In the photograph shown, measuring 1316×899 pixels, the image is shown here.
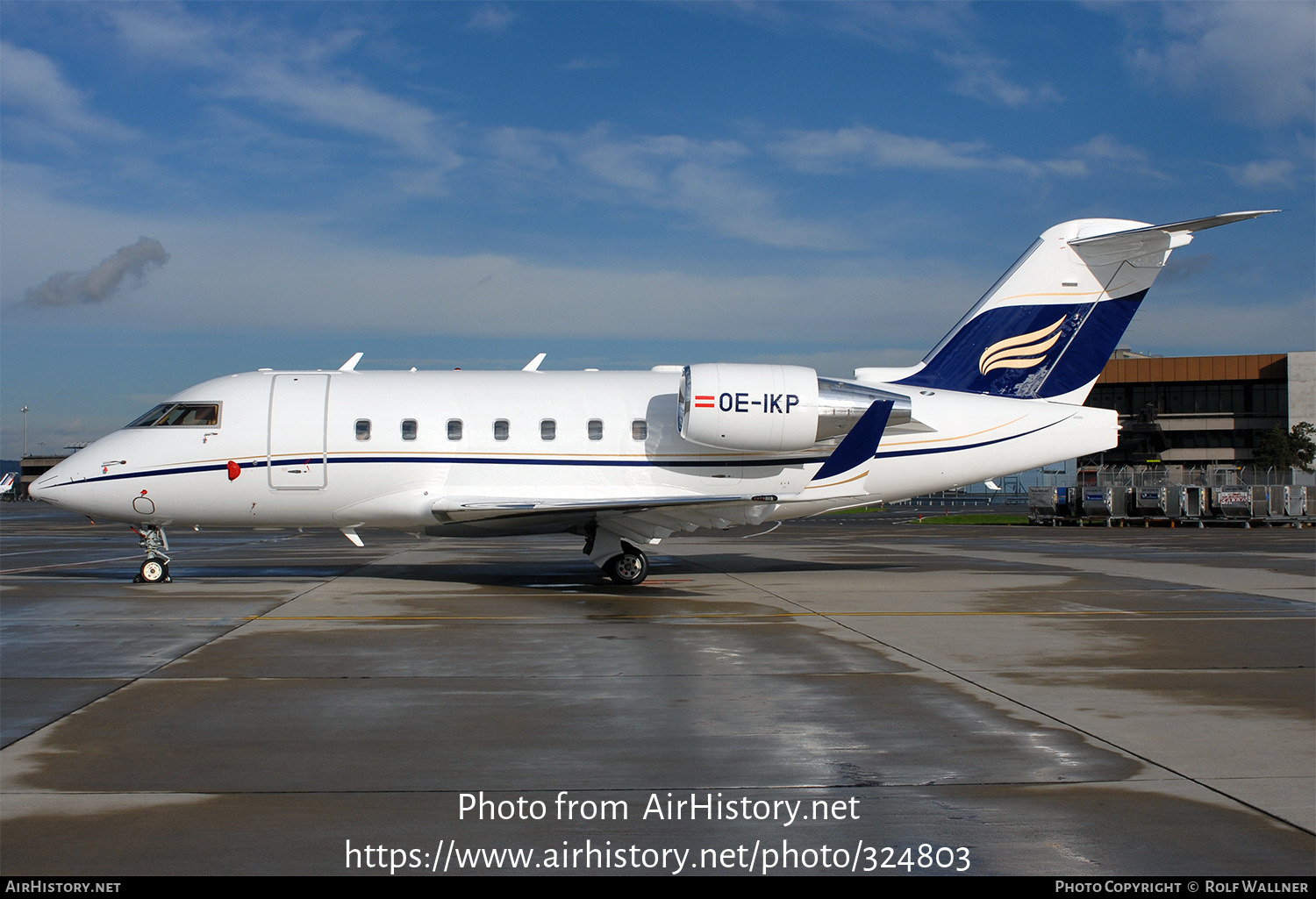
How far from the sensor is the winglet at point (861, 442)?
1527 centimetres

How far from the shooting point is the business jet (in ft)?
53.7

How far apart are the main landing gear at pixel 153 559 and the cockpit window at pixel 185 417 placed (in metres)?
1.80

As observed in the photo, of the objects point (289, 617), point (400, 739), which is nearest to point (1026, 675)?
point (400, 739)

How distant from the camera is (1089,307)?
714 inches

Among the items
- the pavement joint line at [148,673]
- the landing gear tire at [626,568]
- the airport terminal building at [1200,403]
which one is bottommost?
the pavement joint line at [148,673]

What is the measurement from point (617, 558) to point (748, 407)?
3.42m

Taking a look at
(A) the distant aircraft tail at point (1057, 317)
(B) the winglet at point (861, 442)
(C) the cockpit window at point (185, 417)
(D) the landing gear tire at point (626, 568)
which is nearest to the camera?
(B) the winglet at point (861, 442)

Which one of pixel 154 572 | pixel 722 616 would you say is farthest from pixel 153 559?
pixel 722 616

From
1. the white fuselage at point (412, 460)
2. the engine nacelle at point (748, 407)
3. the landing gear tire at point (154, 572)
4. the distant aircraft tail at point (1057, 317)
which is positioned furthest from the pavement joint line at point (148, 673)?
the distant aircraft tail at point (1057, 317)

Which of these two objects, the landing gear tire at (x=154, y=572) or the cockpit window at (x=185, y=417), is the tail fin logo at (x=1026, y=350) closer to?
the cockpit window at (x=185, y=417)

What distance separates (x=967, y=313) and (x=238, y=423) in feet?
44.3

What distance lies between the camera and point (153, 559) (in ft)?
56.5

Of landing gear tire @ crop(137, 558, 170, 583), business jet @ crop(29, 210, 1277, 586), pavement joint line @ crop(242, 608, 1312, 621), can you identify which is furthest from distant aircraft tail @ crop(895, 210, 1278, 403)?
landing gear tire @ crop(137, 558, 170, 583)

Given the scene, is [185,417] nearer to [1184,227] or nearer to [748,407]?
[748,407]
